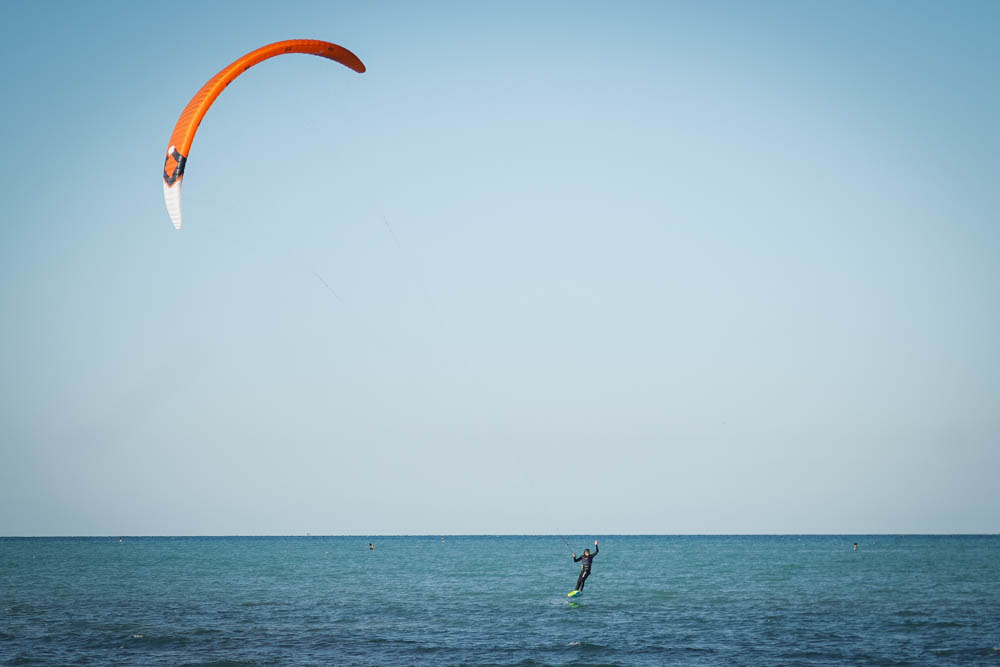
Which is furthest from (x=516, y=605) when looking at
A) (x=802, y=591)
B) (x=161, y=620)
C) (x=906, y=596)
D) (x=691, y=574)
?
(x=691, y=574)

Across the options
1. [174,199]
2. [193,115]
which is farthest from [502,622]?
[193,115]

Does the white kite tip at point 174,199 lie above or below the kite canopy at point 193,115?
below

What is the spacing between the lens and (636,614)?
90.6ft

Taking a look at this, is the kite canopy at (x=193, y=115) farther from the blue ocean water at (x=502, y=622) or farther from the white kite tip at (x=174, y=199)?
the blue ocean water at (x=502, y=622)

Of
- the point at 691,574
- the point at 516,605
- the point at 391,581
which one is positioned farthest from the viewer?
the point at 691,574

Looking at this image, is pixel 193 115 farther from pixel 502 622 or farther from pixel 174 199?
pixel 502 622

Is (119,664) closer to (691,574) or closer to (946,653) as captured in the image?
(946,653)

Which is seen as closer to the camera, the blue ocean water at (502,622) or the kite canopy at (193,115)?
the kite canopy at (193,115)

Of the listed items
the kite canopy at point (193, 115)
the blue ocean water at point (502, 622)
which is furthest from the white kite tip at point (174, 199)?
the blue ocean water at point (502, 622)

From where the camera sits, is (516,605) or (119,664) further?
(516,605)

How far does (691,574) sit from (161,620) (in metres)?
33.5

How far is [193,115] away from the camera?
16969mm

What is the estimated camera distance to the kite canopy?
16969 millimetres

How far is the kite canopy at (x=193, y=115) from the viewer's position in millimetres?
16969
